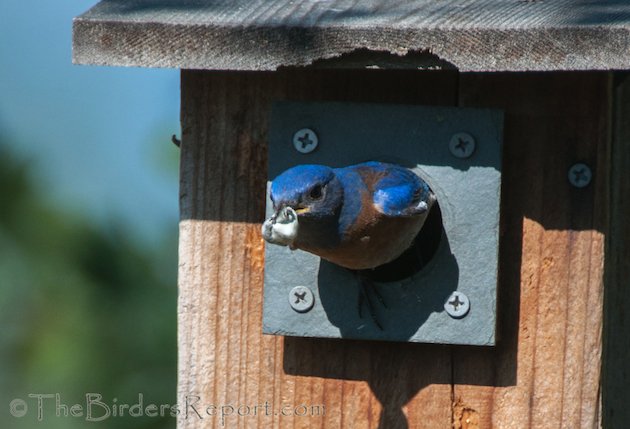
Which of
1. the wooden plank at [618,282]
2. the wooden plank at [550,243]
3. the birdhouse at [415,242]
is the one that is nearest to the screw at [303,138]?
the birdhouse at [415,242]

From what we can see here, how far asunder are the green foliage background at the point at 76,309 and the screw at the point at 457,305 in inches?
102

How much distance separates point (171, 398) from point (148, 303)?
0.47 metres

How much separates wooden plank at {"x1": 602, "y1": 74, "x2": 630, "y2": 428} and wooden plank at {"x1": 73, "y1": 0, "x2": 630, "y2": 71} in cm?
47

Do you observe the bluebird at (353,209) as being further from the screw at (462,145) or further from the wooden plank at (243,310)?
the wooden plank at (243,310)

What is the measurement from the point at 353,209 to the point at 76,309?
290cm

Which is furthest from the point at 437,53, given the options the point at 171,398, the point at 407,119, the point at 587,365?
the point at 171,398

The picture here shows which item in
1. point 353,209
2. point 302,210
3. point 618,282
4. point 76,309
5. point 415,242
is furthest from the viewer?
point 76,309

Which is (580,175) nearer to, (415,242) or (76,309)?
(415,242)

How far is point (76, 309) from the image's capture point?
533 centimetres

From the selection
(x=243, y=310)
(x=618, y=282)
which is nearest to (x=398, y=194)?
(x=243, y=310)

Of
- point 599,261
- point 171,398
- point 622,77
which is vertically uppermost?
point 622,77

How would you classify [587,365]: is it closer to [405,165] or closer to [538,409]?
[538,409]

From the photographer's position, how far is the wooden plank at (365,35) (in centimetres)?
243

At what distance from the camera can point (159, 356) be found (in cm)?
538
